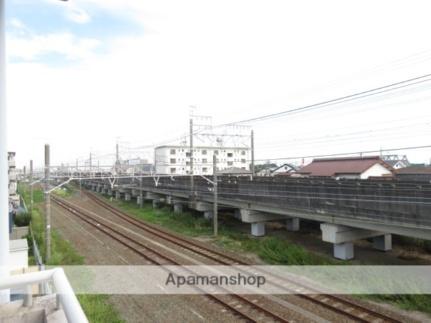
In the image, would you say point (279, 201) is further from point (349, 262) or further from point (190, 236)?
point (190, 236)

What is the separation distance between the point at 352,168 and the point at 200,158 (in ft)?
124

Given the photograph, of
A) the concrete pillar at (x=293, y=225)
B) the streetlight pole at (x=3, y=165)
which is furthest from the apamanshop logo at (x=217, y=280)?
the streetlight pole at (x=3, y=165)

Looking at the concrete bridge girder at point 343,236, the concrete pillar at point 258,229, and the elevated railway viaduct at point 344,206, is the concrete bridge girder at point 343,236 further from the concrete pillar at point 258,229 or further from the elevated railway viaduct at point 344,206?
the concrete pillar at point 258,229

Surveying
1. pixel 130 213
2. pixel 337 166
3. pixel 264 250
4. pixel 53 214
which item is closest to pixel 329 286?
pixel 264 250

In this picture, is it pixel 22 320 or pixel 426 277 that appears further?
pixel 426 277

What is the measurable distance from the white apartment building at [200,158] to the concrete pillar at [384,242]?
4627 centimetres

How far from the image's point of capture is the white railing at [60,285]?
1.92 metres

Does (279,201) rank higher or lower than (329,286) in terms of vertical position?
higher

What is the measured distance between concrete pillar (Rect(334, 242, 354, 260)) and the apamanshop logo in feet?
14.1

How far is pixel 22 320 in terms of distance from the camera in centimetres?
292

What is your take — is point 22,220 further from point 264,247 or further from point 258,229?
point 264,247

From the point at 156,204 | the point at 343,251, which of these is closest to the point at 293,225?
the point at 343,251

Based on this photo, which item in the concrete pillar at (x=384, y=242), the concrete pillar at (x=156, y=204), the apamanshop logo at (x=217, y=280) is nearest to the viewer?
the apamanshop logo at (x=217, y=280)

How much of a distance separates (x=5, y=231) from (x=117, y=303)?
7597 millimetres
